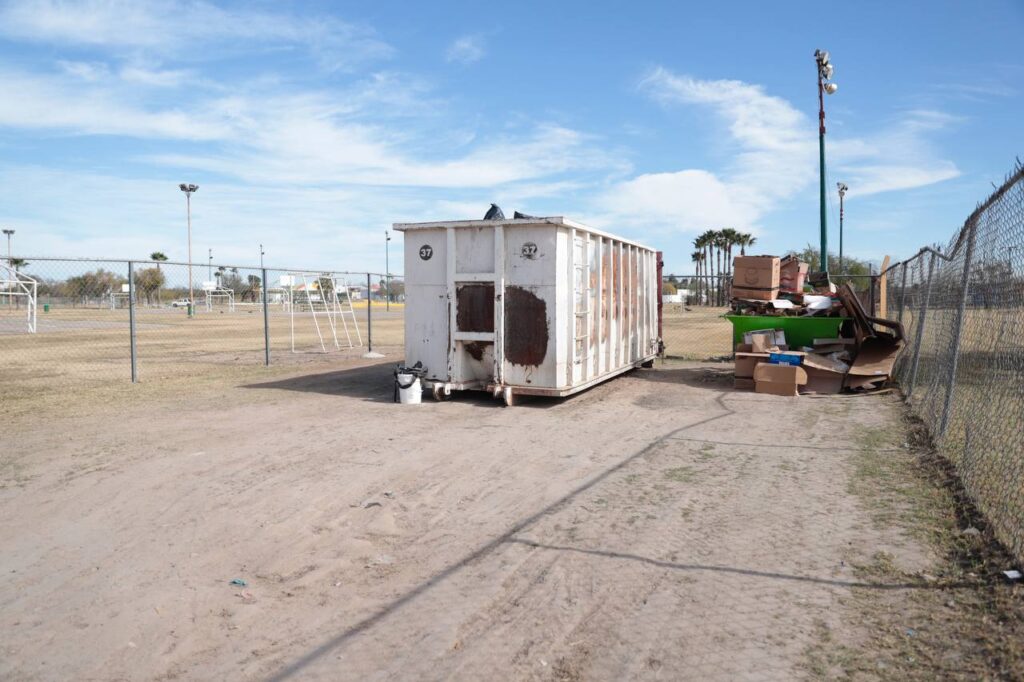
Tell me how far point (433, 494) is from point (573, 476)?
4.40ft

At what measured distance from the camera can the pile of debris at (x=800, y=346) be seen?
11977mm

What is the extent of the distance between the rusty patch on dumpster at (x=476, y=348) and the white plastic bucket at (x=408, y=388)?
0.88m

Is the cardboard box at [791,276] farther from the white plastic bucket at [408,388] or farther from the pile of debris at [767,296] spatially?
the white plastic bucket at [408,388]

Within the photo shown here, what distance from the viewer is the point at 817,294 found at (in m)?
15.2

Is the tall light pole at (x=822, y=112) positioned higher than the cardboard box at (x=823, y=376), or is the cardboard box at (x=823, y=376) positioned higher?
the tall light pole at (x=822, y=112)

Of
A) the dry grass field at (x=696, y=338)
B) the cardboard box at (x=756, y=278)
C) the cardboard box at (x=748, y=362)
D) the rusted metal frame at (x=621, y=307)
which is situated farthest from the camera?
the dry grass field at (x=696, y=338)

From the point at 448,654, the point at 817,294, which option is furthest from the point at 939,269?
the point at 448,654

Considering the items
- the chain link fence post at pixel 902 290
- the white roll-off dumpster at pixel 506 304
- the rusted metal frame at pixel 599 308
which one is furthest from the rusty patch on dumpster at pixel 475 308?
the chain link fence post at pixel 902 290

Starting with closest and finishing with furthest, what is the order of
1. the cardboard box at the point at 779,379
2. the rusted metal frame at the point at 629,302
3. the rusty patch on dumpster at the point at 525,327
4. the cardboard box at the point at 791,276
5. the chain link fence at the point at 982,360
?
the chain link fence at the point at 982,360
the rusty patch on dumpster at the point at 525,327
the cardboard box at the point at 779,379
the rusted metal frame at the point at 629,302
the cardboard box at the point at 791,276

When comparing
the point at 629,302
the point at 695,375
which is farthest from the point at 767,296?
the point at 629,302

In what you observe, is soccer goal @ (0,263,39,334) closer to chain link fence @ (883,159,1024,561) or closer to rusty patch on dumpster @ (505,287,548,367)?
rusty patch on dumpster @ (505,287,548,367)

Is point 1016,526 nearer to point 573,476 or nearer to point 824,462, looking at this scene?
point 824,462

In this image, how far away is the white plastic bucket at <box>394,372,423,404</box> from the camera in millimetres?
10609

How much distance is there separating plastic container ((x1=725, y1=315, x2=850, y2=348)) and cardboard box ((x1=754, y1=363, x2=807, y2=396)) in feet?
5.13
